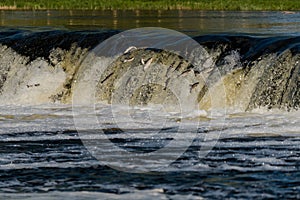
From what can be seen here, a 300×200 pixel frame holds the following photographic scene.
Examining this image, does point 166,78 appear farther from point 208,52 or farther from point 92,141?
point 92,141

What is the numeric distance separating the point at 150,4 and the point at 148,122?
141ft

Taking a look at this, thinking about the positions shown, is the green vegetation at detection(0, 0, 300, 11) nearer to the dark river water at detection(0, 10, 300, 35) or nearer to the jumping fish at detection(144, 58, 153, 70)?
the dark river water at detection(0, 10, 300, 35)

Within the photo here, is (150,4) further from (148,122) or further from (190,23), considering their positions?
(148,122)

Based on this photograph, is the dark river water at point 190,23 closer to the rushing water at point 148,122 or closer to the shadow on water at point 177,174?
the rushing water at point 148,122

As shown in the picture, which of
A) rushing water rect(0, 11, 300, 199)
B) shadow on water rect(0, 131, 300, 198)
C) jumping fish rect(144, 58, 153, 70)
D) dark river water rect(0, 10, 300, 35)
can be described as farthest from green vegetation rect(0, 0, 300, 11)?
shadow on water rect(0, 131, 300, 198)

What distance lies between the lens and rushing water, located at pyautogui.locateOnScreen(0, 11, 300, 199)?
1082cm

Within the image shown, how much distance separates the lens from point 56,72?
1877 cm

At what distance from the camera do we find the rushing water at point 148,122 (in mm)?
10820

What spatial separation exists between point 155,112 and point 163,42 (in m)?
2.98

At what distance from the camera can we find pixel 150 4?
5753 centimetres

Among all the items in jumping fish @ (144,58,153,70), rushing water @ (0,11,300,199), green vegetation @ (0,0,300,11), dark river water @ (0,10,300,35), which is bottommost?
green vegetation @ (0,0,300,11)

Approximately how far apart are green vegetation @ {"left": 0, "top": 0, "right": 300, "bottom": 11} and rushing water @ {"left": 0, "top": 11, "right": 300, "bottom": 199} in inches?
1314

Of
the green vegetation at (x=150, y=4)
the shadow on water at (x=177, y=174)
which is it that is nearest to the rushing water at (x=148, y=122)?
the shadow on water at (x=177, y=174)

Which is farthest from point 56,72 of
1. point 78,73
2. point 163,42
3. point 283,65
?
point 283,65
